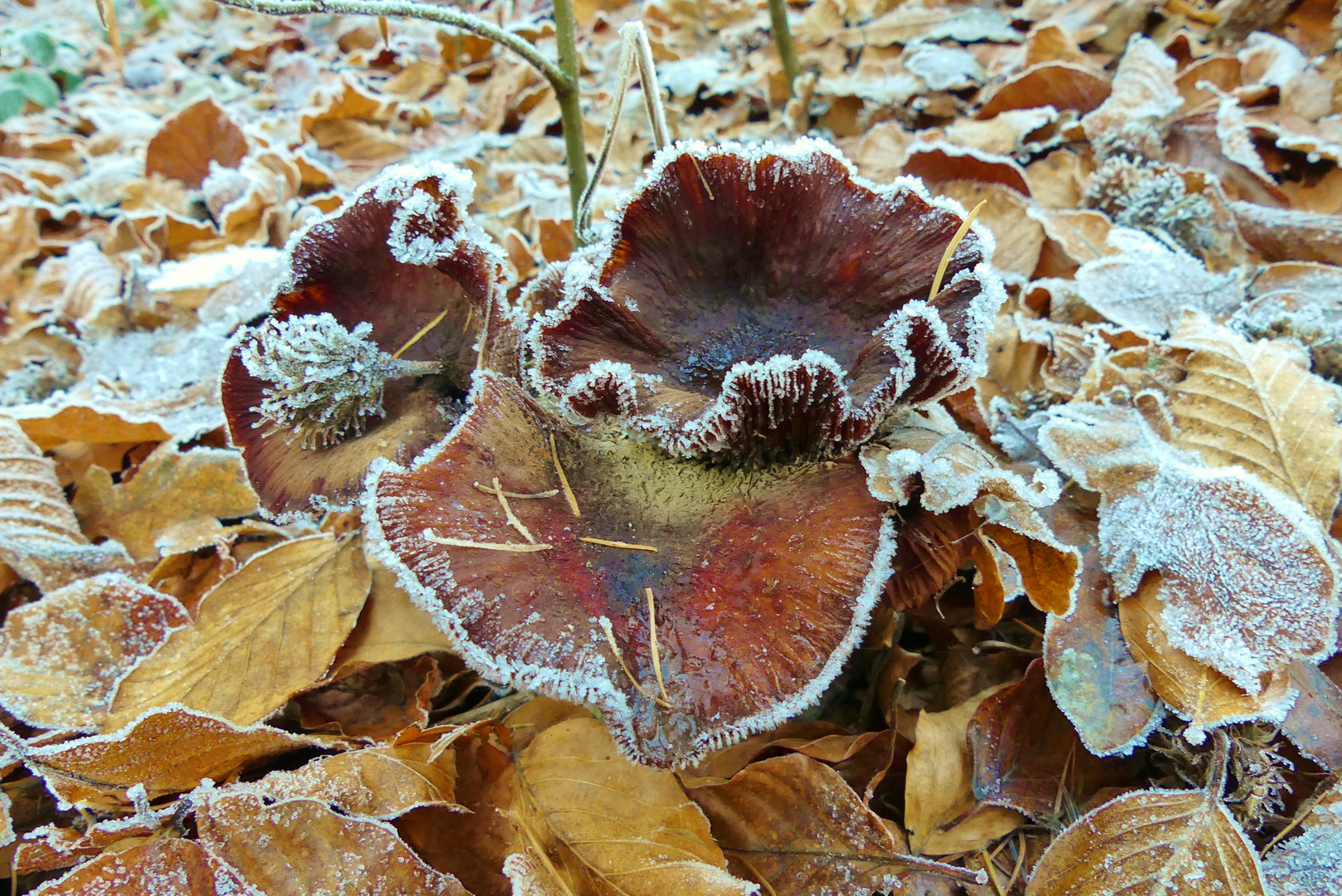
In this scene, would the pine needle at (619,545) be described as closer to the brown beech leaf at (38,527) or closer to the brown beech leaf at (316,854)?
the brown beech leaf at (316,854)

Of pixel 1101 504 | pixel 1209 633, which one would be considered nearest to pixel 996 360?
pixel 1101 504

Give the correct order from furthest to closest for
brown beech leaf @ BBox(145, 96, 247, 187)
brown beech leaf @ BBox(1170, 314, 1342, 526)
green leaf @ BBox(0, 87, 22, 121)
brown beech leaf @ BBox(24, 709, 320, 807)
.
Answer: green leaf @ BBox(0, 87, 22, 121)
brown beech leaf @ BBox(145, 96, 247, 187)
brown beech leaf @ BBox(1170, 314, 1342, 526)
brown beech leaf @ BBox(24, 709, 320, 807)

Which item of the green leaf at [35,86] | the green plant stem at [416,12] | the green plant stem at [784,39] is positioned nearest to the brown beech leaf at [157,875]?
the green plant stem at [416,12]

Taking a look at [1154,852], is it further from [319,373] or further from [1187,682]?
[319,373]

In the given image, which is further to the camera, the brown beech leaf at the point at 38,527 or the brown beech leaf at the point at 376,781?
the brown beech leaf at the point at 38,527

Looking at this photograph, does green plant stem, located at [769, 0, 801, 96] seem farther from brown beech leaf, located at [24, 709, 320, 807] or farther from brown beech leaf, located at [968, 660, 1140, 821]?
brown beech leaf, located at [24, 709, 320, 807]

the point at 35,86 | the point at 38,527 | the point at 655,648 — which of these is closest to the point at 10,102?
the point at 35,86

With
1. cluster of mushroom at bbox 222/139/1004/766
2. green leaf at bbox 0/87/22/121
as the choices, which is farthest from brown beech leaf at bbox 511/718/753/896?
green leaf at bbox 0/87/22/121

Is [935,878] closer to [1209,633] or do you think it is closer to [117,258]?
[1209,633]
